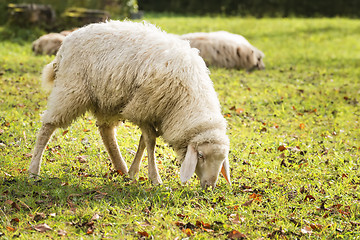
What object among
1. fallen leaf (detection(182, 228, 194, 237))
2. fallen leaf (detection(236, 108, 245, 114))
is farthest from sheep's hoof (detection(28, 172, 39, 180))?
fallen leaf (detection(236, 108, 245, 114))

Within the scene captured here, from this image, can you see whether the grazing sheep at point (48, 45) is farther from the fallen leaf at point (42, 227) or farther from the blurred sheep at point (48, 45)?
the fallen leaf at point (42, 227)

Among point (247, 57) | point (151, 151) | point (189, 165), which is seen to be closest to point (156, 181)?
point (151, 151)

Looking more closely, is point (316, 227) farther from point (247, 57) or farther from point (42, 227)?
point (247, 57)

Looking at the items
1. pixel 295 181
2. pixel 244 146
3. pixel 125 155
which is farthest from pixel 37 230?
pixel 244 146

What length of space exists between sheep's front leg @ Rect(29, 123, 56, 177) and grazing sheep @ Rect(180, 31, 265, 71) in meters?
6.25

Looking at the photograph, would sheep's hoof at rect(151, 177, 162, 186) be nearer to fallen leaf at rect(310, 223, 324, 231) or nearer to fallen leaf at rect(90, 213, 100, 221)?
fallen leaf at rect(90, 213, 100, 221)

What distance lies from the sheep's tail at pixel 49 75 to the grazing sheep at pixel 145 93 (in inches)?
6.9

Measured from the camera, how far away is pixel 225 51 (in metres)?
11.2

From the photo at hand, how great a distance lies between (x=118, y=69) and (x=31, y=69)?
17.7 ft

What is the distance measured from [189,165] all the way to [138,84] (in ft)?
3.17

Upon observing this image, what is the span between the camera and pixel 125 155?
233 inches

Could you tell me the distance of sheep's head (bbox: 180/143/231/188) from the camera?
460cm

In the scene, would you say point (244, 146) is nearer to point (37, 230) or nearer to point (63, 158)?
point (63, 158)

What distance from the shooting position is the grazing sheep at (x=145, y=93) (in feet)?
15.5
